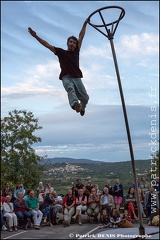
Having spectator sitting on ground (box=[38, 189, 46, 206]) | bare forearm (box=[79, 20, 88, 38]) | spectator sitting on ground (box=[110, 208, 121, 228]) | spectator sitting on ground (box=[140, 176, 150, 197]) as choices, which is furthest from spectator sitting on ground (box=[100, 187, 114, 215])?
bare forearm (box=[79, 20, 88, 38])

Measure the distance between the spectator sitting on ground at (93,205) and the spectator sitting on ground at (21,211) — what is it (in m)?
2.26

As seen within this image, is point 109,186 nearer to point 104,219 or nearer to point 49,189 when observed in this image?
point 104,219

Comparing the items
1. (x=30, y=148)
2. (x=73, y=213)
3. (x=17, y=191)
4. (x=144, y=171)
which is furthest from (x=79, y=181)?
(x=30, y=148)

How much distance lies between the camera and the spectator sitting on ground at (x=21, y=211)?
15305mm

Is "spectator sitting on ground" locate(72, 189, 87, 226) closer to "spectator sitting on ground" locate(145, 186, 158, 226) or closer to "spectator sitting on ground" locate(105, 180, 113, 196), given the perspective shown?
"spectator sitting on ground" locate(105, 180, 113, 196)

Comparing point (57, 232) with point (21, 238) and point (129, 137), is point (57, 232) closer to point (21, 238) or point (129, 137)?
Result: point (21, 238)

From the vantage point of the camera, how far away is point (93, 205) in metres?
15.8

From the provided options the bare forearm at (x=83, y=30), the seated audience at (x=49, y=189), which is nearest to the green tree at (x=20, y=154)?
the seated audience at (x=49, y=189)

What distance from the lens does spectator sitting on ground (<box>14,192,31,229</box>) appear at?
50.2 ft

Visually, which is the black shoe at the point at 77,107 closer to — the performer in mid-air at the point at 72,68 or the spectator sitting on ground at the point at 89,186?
the performer in mid-air at the point at 72,68

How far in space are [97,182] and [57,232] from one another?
330cm

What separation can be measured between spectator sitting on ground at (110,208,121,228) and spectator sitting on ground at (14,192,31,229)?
119 inches

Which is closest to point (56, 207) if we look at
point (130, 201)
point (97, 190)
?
point (97, 190)

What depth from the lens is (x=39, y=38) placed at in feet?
22.0
